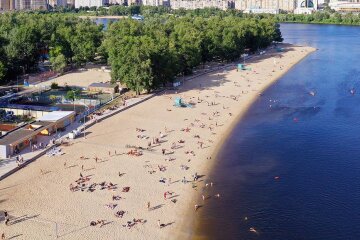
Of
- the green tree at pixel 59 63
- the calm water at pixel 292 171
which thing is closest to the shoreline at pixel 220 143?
the calm water at pixel 292 171

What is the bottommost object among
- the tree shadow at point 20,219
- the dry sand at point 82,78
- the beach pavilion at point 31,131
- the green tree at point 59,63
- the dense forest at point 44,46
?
the tree shadow at point 20,219

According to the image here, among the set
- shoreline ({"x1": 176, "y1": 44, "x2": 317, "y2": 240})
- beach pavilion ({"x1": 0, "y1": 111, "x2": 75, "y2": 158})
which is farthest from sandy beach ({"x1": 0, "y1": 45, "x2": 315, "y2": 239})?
beach pavilion ({"x1": 0, "y1": 111, "x2": 75, "y2": 158})

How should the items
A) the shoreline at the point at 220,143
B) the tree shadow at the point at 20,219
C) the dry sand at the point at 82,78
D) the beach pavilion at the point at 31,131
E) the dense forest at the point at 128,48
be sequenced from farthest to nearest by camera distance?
the dry sand at the point at 82,78, the dense forest at the point at 128,48, the beach pavilion at the point at 31,131, the shoreline at the point at 220,143, the tree shadow at the point at 20,219

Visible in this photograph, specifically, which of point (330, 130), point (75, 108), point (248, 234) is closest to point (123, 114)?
point (75, 108)

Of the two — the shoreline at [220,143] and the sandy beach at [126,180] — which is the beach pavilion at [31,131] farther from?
the shoreline at [220,143]

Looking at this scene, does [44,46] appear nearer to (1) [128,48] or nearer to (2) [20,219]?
(1) [128,48]

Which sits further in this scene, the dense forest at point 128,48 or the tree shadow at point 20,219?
the dense forest at point 128,48

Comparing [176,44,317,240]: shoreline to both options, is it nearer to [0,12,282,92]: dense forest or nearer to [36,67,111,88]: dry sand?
[0,12,282,92]: dense forest
